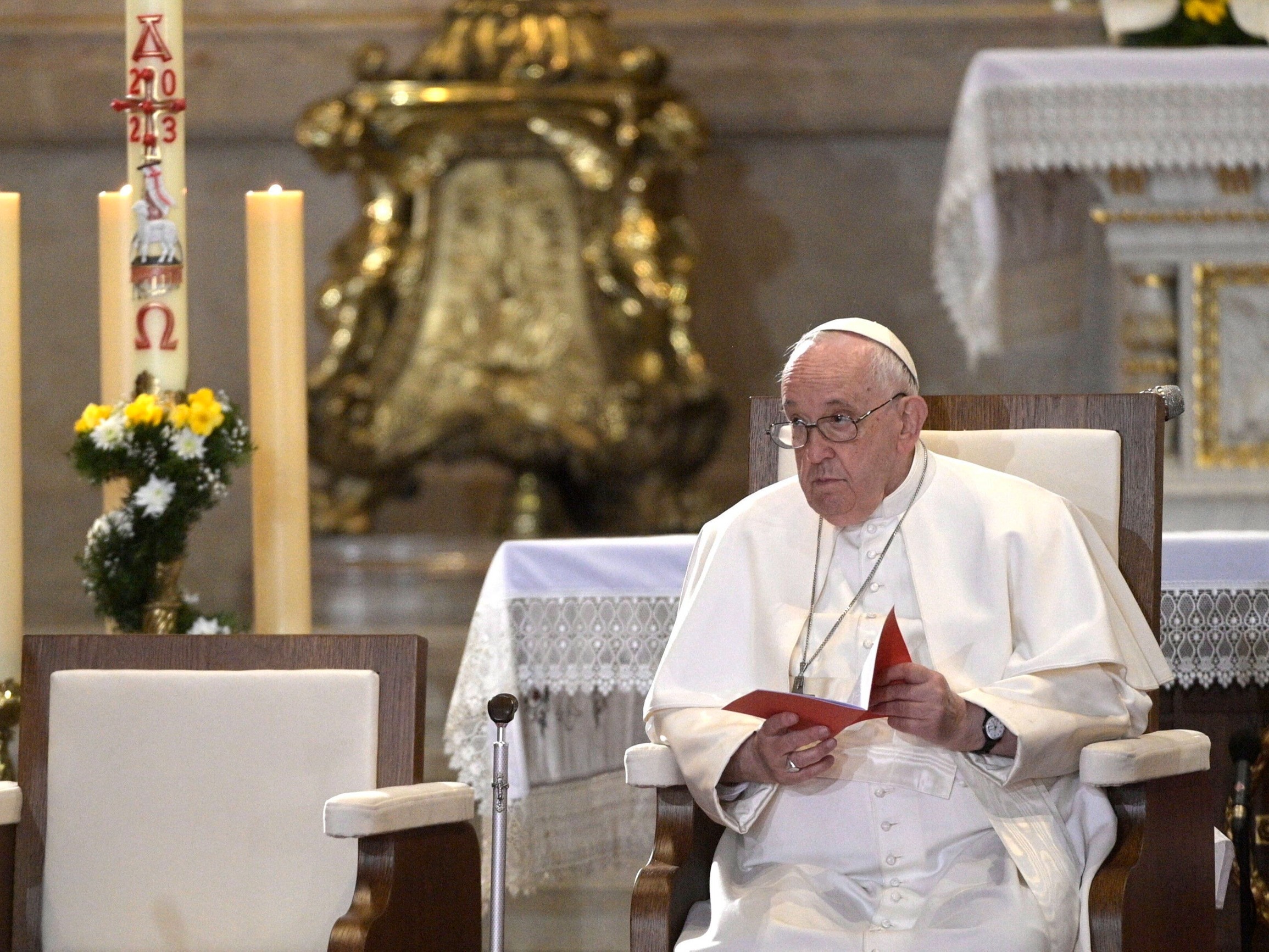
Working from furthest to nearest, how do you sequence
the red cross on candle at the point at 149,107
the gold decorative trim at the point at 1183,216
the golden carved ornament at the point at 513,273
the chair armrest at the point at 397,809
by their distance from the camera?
1. the golden carved ornament at the point at 513,273
2. the gold decorative trim at the point at 1183,216
3. the red cross on candle at the point at 149,107
4. the chair armrest at the point at 397,809

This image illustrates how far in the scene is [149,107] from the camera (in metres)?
4.09

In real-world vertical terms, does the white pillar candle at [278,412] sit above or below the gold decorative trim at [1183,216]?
below

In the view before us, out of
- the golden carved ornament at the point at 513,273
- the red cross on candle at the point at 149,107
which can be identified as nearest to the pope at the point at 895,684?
the red cross on candle at the point at 149,107

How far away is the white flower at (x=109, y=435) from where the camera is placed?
394 cm

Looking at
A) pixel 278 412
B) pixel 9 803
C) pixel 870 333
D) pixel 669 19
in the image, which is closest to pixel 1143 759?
pixel 870 333

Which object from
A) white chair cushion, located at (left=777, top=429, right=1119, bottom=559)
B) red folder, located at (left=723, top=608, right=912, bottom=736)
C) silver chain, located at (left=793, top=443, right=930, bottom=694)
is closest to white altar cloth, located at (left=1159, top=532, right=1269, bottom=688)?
white chair cushion, located at (left=777, top=429, right=1119, bottom=559)

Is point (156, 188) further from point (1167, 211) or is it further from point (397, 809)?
point (1167, 211)

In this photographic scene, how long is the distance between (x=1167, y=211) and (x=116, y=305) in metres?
3.13

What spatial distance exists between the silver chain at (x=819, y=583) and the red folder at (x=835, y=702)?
1.17 ft

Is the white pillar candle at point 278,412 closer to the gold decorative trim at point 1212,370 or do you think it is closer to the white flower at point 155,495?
the white flower at point 155,495

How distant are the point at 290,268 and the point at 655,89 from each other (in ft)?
15.0

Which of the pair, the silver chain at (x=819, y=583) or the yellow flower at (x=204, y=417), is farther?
the yellow flower at (x=204, y=417)

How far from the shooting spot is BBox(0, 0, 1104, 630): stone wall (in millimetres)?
9211

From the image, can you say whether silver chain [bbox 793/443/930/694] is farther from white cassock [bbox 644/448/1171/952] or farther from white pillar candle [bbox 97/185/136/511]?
white pillar candle [bbox 97/185/136/511]
